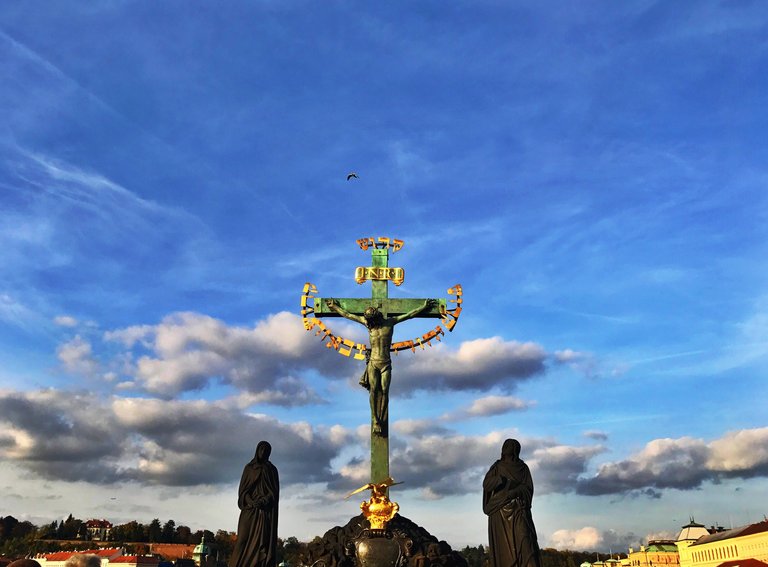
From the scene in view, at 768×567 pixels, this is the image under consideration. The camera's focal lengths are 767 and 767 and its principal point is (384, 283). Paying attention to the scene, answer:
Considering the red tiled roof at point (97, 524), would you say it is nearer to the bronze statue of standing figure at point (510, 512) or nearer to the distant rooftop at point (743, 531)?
the distant rooftop at point (743, 531)

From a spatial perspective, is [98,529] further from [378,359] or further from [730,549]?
[378,359]

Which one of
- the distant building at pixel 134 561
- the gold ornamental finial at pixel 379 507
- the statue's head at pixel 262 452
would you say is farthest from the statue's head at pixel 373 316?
the distant building at pixel 134 561

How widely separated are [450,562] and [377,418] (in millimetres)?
4447

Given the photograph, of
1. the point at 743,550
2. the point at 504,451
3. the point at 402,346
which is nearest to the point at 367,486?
the point at 402,346

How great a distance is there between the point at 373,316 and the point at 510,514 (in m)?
9.10

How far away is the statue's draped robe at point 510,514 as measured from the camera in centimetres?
1167

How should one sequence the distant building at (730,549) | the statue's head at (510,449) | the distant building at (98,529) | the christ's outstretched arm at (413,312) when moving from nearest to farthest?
the statue's head at (510,449) < the christ's outstretched arm at (413,312) < the distant building at (730,549) < the distant building at (98,529)

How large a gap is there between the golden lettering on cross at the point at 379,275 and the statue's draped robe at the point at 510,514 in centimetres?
981

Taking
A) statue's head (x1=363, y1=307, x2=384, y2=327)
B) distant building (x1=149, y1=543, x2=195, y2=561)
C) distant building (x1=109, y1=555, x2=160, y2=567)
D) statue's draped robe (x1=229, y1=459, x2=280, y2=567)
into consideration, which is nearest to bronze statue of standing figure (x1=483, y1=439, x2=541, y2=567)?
statue's draped robe (x1=229, y1=459, x2=280, y2=567)

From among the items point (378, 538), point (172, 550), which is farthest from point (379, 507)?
point (172, 550)

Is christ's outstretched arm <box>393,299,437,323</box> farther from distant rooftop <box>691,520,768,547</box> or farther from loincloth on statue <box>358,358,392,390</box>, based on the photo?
distant rooftop <box>691,520,768,547</box>

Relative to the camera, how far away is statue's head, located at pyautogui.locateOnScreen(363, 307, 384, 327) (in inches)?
798

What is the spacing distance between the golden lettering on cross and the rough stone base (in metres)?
6.89

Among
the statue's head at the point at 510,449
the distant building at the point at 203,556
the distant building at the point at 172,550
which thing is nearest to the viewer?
the statue's head at the point at 510,449
